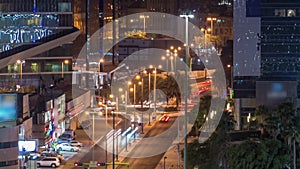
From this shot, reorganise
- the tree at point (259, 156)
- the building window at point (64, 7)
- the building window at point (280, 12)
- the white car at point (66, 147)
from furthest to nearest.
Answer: the building window at point (64, 7) < the building window at point (280, 12) < the white car at point (66, 147) < the tree at point (259, 156)

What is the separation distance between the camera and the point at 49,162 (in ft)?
135

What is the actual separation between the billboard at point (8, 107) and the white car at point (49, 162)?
477 cm

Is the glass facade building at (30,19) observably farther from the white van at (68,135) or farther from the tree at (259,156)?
the tree at (259,156)

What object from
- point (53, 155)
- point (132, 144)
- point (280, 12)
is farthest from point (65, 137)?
point (280, 12)

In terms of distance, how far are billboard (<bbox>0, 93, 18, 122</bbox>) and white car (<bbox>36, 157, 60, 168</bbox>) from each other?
4.77 m

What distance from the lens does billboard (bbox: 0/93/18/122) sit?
36406 millimetres

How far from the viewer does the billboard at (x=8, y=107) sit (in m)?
36.4

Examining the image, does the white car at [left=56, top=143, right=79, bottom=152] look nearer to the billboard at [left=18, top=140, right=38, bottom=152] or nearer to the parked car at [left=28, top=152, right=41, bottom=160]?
the parked car at [left=28, top=152, right=41, bottom=160]

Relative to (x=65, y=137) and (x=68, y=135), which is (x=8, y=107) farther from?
(x=68, y=135)

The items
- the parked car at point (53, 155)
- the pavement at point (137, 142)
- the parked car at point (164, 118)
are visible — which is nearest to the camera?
the pavement at point (137, 142)

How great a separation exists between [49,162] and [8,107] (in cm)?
532

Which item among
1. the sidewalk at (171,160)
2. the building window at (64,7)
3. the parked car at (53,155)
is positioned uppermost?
the building window at (64,7)

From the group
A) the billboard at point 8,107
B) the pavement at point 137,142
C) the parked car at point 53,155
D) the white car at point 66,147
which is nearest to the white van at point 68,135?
the pavement at point 137,142

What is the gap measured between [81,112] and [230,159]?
27265 mm
